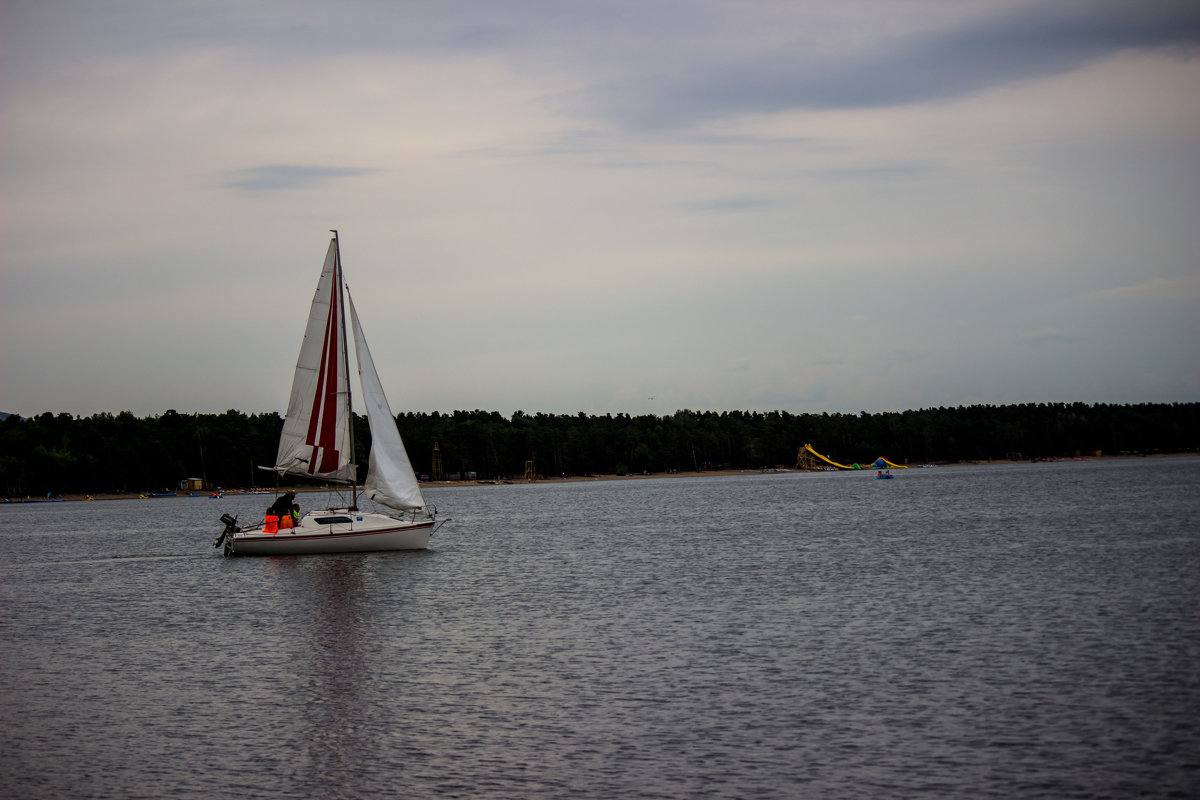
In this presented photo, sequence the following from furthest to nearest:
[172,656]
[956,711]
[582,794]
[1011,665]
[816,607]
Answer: [816,607] < [172,656] < [1011,665] < [956,711] < [582,794]

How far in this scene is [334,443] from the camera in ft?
180

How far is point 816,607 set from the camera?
35.6 meters

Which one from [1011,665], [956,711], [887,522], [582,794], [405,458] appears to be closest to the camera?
[582,794]

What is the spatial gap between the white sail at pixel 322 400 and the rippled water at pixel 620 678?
17.5ft

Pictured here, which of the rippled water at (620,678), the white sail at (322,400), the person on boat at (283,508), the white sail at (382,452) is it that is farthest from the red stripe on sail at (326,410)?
the rippled water at (620,678)

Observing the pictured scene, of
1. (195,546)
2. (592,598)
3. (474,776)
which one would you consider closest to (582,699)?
(474,776)

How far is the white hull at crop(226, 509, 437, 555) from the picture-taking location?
5341 centimetres

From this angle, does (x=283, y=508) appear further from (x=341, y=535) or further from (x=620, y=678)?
(x=620, y=678)

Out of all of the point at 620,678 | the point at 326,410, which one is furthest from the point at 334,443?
the point at 620,678

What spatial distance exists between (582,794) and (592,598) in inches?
905

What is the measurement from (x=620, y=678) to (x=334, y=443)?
3345cm

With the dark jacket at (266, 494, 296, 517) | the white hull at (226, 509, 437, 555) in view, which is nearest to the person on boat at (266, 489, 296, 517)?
the dark jacket at (266, 494, 296, 517)

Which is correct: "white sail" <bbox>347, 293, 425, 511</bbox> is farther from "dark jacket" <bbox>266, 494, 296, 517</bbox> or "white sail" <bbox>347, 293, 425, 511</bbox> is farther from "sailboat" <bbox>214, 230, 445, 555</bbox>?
"dark jacket" <bbox>266, 494, 296, 517</bbox>

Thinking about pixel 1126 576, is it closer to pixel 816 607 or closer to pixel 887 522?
pixel 816 607
